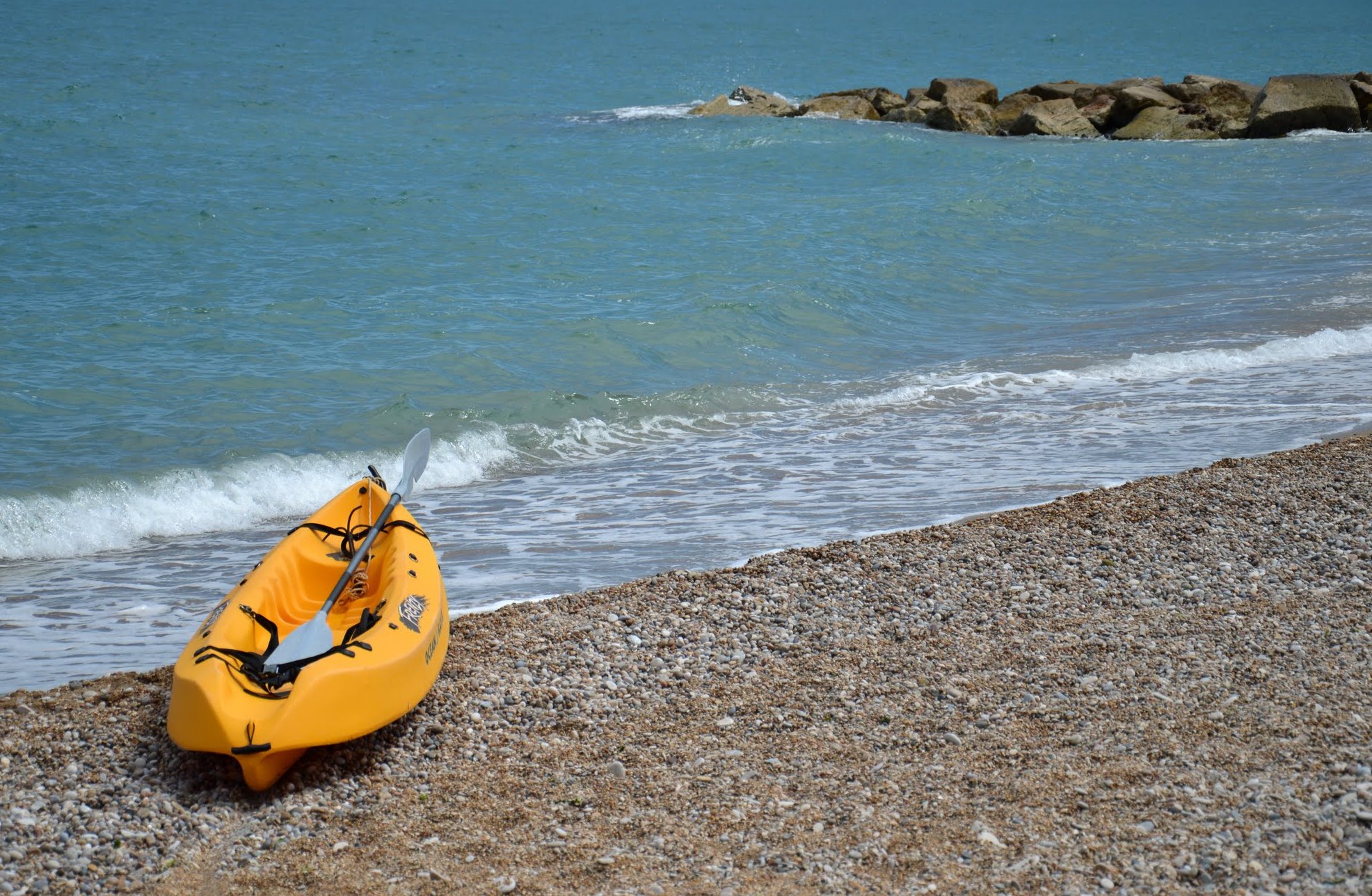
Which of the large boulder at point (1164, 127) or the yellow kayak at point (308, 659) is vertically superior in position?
the large boulder at point (1164, 127)

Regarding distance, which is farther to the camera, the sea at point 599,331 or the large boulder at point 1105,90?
the large boulder at point 1105,90

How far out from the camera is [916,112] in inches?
1234

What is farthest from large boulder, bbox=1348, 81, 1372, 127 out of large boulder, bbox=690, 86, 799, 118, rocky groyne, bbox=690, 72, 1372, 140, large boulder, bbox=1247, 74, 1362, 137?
large boulder, bbox=690, 86, 799, 118

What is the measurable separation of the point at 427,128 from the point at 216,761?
27110 millimetres

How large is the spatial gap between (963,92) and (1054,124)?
297 centimetres

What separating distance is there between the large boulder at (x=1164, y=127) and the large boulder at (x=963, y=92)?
4.06 m

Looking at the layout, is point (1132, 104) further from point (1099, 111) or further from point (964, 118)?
point (964, 118)

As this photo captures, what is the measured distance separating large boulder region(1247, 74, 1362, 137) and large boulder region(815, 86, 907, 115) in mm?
9173

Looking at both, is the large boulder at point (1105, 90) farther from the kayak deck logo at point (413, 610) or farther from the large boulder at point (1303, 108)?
the kayak deck logo at point (413, 610)

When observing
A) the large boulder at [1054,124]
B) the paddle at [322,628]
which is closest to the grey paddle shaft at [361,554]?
the paddle at [322,628]

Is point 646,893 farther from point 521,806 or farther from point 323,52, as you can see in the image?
point 323,52

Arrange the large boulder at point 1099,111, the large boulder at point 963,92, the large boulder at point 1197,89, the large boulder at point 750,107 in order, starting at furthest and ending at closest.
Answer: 1. the large boulder at point 750,107
2. the large boulder at point 963,92
3. the large boulder at point 1197,89
4. the large boulder at point 1099,111

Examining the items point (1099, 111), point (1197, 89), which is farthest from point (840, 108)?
point (1197, 89)

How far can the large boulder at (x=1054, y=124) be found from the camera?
2919 centimetres
